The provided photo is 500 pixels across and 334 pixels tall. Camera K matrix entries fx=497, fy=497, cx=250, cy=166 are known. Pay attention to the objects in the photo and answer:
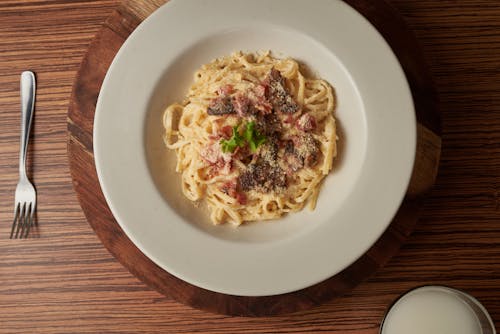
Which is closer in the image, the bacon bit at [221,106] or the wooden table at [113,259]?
the bacon bit at [221,106]

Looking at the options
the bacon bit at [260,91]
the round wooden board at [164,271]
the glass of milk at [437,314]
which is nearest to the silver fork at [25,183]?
the round wooden board at [164,271]

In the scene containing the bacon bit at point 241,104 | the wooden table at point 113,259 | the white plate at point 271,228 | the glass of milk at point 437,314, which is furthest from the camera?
the wooden table at point 113,259

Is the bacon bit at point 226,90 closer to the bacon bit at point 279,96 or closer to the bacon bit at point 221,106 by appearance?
the bacon bit at point 221,106

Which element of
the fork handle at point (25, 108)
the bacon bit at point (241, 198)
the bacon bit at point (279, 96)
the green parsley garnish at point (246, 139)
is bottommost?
the fork handle at point (25, 108)

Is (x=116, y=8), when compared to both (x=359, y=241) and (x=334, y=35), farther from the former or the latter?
(x=359, y=241)

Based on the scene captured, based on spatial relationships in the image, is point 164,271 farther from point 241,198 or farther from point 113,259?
point 241,198

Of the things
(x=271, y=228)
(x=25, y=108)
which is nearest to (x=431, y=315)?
(x=271, y=228)
